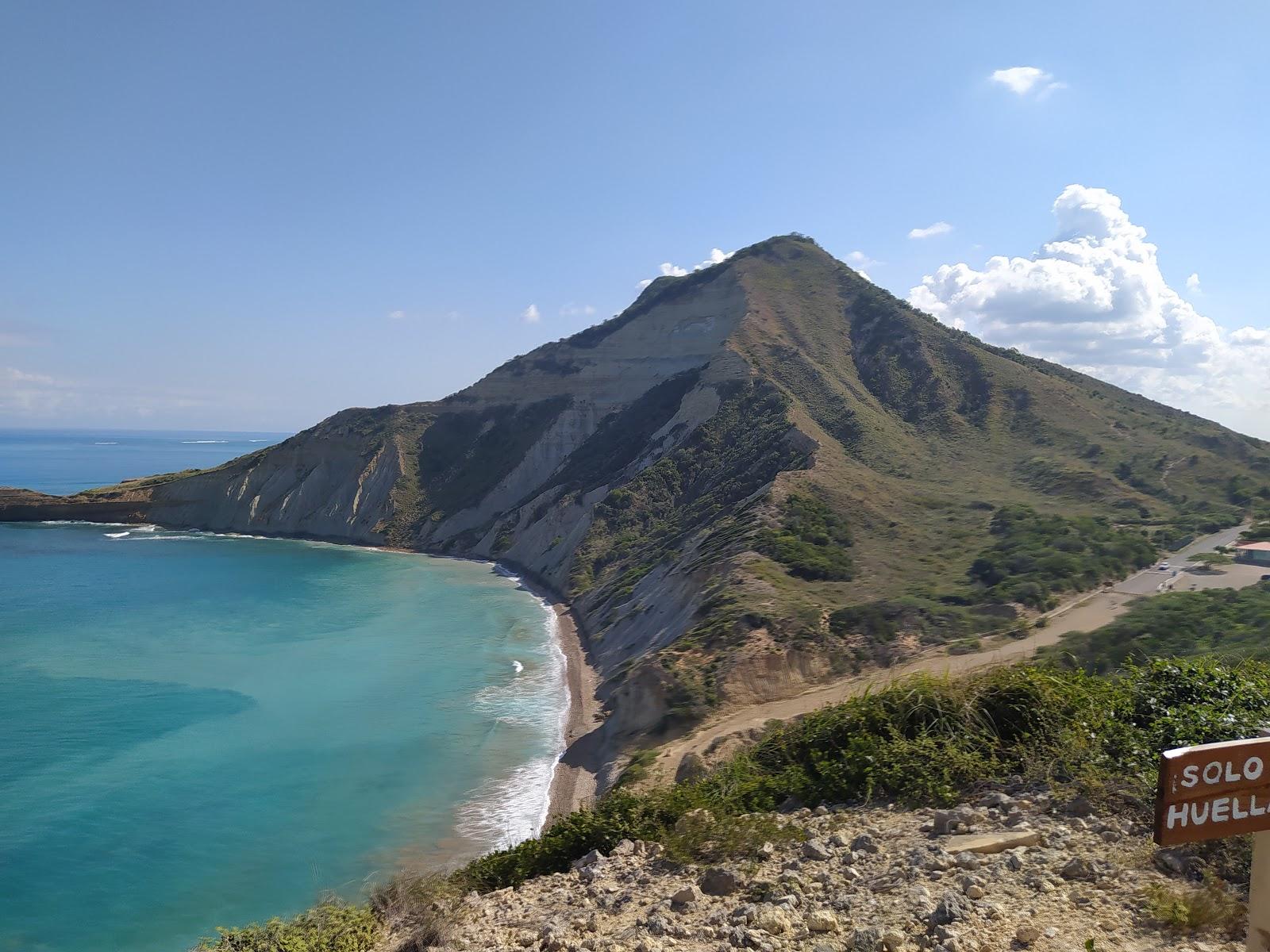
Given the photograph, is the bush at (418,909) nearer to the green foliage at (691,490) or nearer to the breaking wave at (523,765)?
the breaking wave at (523,765)

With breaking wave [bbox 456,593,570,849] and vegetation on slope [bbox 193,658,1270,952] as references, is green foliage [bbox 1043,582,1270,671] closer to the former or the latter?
vegetation on slope [bbox 193,658,1270,952]

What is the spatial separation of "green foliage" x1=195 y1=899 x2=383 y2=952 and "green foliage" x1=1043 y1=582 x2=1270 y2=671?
764 inches

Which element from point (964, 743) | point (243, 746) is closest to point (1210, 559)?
point (964, 743)

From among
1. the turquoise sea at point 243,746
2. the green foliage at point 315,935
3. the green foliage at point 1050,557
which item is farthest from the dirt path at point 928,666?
the green foliage at point 315,935

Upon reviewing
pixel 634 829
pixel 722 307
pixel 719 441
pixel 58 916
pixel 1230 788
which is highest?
pixel 722 307

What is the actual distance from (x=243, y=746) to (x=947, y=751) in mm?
25902

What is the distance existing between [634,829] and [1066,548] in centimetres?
3336

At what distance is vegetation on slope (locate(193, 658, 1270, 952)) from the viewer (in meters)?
7.48

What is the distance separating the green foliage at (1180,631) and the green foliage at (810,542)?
10737mm

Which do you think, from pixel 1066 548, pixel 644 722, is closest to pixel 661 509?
pixel 1066 548

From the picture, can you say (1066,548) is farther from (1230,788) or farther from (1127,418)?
(1230,788)

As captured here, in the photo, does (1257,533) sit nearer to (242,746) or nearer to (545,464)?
(242,746)

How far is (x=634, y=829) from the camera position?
903cm

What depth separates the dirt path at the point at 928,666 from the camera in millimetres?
23453
